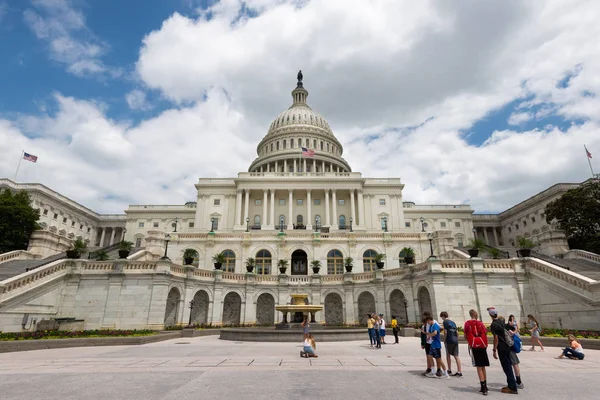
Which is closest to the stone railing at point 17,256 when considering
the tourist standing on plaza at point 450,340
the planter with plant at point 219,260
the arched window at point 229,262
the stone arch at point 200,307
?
the stone arch at point 200,307

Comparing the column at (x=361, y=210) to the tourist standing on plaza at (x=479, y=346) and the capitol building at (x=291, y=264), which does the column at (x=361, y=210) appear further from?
the tourist standing on plaza at (x=479, y=346)

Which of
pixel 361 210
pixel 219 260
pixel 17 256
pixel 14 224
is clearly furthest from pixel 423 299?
pixel 14 224

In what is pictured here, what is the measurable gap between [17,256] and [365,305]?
43215 millimetres

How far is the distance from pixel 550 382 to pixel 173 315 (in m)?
30.4

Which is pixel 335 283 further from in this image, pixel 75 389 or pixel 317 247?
pixel 75 389

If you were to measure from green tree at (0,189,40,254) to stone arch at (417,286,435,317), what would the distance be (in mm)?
55582

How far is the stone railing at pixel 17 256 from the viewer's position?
128ft

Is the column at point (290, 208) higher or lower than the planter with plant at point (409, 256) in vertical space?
higher

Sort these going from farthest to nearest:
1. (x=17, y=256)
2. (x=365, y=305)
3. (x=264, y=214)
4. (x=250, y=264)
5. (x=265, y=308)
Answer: (x=264, y=214) < (x=250, y=264) < (x=17, y=256) < (x=265, y=308) < (x=365, y=305)

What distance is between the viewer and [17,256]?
41531 mm

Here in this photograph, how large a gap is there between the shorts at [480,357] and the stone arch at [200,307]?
30641mm

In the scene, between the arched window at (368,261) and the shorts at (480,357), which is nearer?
the shorts at (480,357)

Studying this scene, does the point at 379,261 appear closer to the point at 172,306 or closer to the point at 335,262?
the point at 335,262

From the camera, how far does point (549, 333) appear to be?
72.7ft
